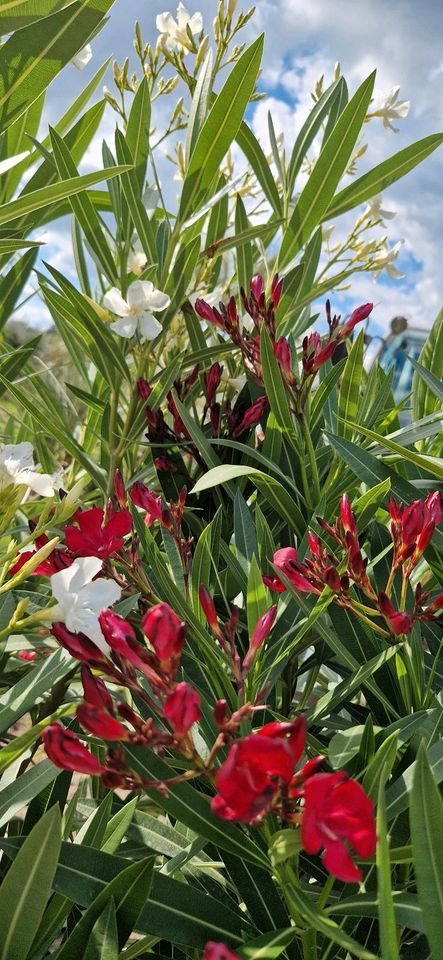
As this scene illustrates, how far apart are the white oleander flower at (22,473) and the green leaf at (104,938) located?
1.20ft

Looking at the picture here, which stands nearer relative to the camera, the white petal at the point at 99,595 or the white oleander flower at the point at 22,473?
the white petal at the point at 99,595

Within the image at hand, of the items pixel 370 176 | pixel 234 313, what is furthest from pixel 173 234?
pixel 370 176

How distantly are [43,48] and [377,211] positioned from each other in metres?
0.79

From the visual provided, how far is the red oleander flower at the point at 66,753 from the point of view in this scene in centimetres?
46

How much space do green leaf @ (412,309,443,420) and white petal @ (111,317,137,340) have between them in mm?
434

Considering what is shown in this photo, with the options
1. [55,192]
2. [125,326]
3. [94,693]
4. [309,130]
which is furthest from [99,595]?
[309,130]

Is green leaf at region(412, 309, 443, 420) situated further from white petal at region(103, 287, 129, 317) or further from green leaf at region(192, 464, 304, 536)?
white petal at region(103, 287, 129, 317)

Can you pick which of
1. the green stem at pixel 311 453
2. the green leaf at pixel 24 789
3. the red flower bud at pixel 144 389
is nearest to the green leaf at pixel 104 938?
the green leaf at pixel 24 789

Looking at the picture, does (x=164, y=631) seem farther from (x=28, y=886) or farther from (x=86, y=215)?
(x=86, y=215)

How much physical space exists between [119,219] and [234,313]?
332 mm

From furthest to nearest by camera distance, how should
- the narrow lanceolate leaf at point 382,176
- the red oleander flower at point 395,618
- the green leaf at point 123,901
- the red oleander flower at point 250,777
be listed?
the narrow lanceolate leaf at point 382,176
the red oleander flower at point 395,618
the green leaf at point 123,901
the red oleander flower at point 250,777

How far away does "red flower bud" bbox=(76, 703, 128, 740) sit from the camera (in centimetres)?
46

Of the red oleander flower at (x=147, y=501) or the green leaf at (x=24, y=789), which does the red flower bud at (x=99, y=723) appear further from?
the red oleander flower at (x=147, y=501)

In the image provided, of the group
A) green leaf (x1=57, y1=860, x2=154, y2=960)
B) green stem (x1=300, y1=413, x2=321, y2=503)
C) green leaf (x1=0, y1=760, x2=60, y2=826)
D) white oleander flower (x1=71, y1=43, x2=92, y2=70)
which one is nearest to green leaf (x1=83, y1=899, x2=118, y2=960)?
green leaf (x1=57, y1=860, x2=154, y2=960)
